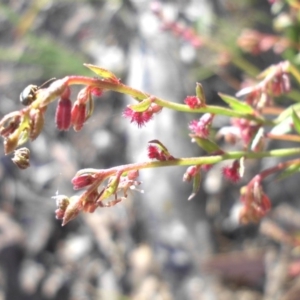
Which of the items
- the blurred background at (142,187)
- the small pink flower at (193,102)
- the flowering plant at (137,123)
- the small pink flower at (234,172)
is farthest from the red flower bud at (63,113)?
the blurred background at (142,187)

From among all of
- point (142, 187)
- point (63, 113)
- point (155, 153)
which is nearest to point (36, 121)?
point (63, 113)

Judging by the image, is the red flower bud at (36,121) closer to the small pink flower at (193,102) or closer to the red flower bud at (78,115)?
the red flower bud at (78,115)

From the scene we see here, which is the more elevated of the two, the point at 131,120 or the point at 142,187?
the point at 131,120

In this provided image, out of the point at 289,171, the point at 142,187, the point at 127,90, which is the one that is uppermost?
the point at 127,90

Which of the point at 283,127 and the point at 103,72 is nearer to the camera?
the point at 103,72

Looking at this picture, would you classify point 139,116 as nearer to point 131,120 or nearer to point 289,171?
point 131,120

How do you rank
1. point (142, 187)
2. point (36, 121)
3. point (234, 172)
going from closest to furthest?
point (36, 121), point (234, 172), point (142, 187)

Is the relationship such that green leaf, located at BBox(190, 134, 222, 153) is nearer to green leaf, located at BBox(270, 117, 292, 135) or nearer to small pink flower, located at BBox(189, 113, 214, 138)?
small pink flower, located at BBox(189, 113, 214, 138)

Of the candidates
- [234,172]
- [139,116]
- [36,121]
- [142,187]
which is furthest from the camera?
[142,187]

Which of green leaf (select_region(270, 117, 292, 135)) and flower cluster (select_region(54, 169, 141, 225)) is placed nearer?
flower cluster (select_region(54, 169, 141, 225))

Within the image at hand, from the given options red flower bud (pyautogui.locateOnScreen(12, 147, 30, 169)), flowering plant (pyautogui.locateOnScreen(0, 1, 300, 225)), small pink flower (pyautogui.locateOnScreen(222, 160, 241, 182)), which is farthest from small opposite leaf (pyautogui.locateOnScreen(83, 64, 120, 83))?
small pink flower (pyautogui.locateOnScreen(222, 160, 241, 182))
